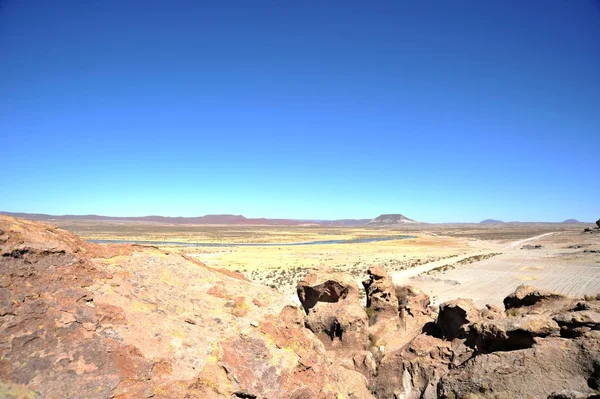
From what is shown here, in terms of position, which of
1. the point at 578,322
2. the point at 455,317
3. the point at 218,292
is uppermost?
the point at 218,292

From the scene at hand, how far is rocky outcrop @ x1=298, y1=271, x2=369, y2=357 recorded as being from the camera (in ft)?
38.3

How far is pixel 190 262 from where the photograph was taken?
8.36 meters

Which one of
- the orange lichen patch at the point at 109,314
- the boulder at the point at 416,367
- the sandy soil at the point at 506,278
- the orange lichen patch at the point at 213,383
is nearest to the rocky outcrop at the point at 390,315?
the boulder at the point at 416,367

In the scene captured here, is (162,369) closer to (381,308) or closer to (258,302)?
(258,302)

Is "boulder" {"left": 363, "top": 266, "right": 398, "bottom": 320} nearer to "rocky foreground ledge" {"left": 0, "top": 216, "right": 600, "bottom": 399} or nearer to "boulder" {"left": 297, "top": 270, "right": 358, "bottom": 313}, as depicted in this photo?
"boulder" {"left": 297, "top": 270, "right": 358, "bottom": 313}

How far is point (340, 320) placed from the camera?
11.7m

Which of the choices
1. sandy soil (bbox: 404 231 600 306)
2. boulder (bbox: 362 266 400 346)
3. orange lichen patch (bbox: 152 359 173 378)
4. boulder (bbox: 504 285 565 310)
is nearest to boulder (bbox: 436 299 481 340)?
boulder (bbox: 504 285 565 310)

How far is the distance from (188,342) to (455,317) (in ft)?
29.5

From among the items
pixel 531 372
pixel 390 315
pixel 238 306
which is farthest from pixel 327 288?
pixel 531 372

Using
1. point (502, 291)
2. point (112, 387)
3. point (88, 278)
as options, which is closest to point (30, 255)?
point (88, 278)

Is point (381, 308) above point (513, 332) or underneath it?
underneath

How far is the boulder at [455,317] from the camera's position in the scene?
1085 cm

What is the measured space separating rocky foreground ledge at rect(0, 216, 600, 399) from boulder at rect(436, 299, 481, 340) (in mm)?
1047

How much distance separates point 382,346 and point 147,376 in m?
9.47
